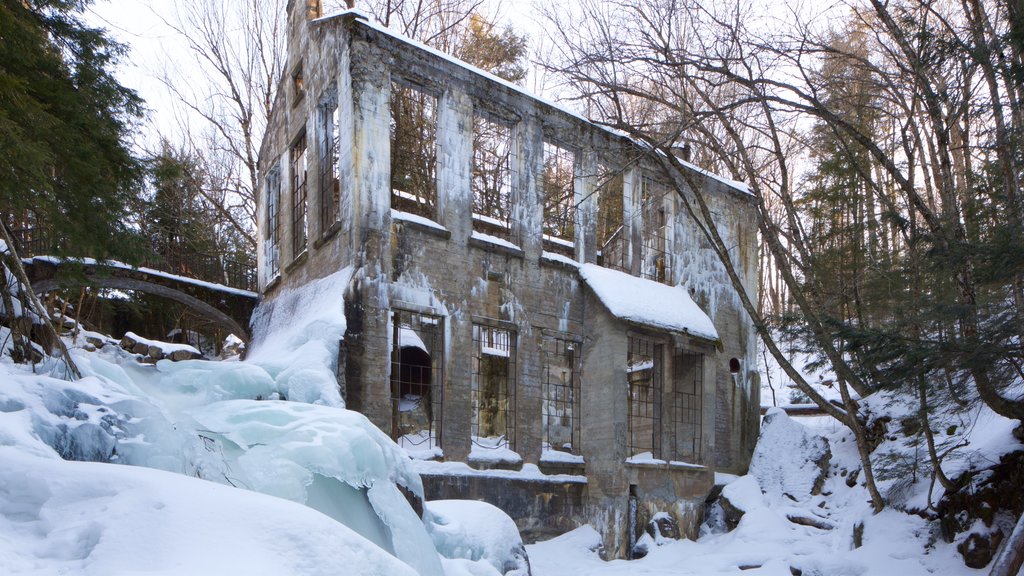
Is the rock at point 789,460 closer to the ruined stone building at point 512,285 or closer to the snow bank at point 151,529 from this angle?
the ruined stone building at point 512,285

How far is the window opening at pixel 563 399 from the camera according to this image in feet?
46.6

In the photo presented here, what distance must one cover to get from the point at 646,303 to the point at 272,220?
7470 millimetres

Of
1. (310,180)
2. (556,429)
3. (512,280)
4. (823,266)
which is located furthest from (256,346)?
(823,266)

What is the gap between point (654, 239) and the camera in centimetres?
1641

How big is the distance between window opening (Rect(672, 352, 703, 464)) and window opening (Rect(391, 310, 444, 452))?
14.7 feet

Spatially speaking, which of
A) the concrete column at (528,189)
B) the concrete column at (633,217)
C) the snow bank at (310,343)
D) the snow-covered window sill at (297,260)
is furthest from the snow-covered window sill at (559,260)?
the snow-covered window sill at (297,260)

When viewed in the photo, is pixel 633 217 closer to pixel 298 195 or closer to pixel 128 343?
A: pixel 298 195

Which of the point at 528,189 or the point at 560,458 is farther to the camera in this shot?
the point at 528,189

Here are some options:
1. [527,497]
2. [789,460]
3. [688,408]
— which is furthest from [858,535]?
[527,497]

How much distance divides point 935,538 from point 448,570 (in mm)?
6507

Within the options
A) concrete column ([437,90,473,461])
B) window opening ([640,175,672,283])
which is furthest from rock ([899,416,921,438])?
concrete column ([437,90,473,461])

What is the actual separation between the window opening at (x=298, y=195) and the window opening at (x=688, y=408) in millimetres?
7107

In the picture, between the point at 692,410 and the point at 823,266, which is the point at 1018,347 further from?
the point at 823,266

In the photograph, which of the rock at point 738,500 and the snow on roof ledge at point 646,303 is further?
the rock at point 738,500
